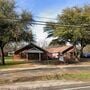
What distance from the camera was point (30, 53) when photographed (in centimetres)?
8062

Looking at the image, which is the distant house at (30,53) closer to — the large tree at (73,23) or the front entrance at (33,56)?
the front entrance at (33,56)

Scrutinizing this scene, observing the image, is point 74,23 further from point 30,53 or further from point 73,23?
point 30,53

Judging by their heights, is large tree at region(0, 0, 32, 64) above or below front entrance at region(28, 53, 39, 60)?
above

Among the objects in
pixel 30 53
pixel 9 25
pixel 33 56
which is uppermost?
pixel 9 25

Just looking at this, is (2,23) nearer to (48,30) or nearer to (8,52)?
(48,30)

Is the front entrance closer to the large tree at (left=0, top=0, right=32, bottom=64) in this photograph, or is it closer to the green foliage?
the green foliage

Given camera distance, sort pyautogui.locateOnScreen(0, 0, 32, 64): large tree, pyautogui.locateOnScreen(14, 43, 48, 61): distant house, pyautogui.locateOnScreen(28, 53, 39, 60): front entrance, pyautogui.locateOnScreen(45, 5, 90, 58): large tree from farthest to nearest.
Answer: pyautogui.locateOnScreen(28, 53, 39, 60): front entrance → pyautogui.locateOnScreen(14, 43, 48, 61): distant house → pyautogui.locateOnScreen(45, 5, 90, 58): large tree → pyautogui.locateOnScreen(0, 0, 32, 64): large tree

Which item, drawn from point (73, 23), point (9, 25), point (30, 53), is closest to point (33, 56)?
point (30, 53)

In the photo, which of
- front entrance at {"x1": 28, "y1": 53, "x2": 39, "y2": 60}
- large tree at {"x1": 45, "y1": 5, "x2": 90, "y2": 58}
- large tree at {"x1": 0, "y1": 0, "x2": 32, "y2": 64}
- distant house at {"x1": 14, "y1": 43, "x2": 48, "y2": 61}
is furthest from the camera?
front entrance at {"x1": 28, "y1": 53, "x2": 39, "y2": 60}

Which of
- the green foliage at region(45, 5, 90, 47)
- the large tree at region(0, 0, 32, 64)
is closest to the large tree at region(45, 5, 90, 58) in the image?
the green foliage at region(45, 5, 90, 47)

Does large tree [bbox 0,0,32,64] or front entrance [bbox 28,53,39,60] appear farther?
front entrance [bbox 28,53,39,60]

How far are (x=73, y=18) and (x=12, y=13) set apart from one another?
16.2m

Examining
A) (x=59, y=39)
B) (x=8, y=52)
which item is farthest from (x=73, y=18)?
(x=8, y=52)

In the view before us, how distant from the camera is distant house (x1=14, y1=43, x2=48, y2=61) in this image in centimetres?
8050
